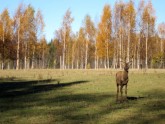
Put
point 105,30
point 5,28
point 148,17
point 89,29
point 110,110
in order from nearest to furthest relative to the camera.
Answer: point 110,110 < point 148,17 < point 105,30 < point 5,28 < point 89,29

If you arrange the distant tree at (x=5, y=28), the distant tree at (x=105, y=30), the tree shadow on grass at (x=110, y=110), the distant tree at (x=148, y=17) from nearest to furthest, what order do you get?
1. the tree shadow on grass at (x=110, y=110)
2. the distant tree at (x=148, y=17)
3. the distant tree at (x=105, y=30)
4. the distant tree at (x=5, y=28)

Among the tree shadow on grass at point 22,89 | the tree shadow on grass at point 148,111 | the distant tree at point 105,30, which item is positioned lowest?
the tree shadow on grass at point 148,111

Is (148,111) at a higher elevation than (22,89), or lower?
lower

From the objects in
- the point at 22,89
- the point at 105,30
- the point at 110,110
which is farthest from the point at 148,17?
the point at 110,110

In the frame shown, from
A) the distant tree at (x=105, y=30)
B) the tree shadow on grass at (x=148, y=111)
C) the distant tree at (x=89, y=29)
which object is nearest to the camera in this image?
the tree shadow on grass at (x=148, y=111)

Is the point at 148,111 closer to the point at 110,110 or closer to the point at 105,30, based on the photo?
the point at 110,110

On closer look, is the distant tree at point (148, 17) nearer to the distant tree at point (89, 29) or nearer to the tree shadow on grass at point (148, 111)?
the distant tree at point (89, 29)

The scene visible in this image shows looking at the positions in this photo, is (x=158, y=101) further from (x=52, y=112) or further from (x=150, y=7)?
(x=150, y=7)

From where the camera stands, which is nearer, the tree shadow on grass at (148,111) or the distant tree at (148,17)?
the tree shadow on grass at (148,111)

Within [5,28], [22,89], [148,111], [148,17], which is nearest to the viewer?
[148,111]

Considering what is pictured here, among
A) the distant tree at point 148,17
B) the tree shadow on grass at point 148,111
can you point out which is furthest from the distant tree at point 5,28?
the tree shadow on grass at point 148,111

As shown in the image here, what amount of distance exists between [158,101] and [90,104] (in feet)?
14.1

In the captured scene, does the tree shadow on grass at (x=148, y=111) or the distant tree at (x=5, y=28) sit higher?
the distant tree at (x=5, y=28)

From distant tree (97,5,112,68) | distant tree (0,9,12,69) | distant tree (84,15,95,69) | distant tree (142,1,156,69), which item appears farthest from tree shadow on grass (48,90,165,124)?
distant tree (84,15,95,69)
